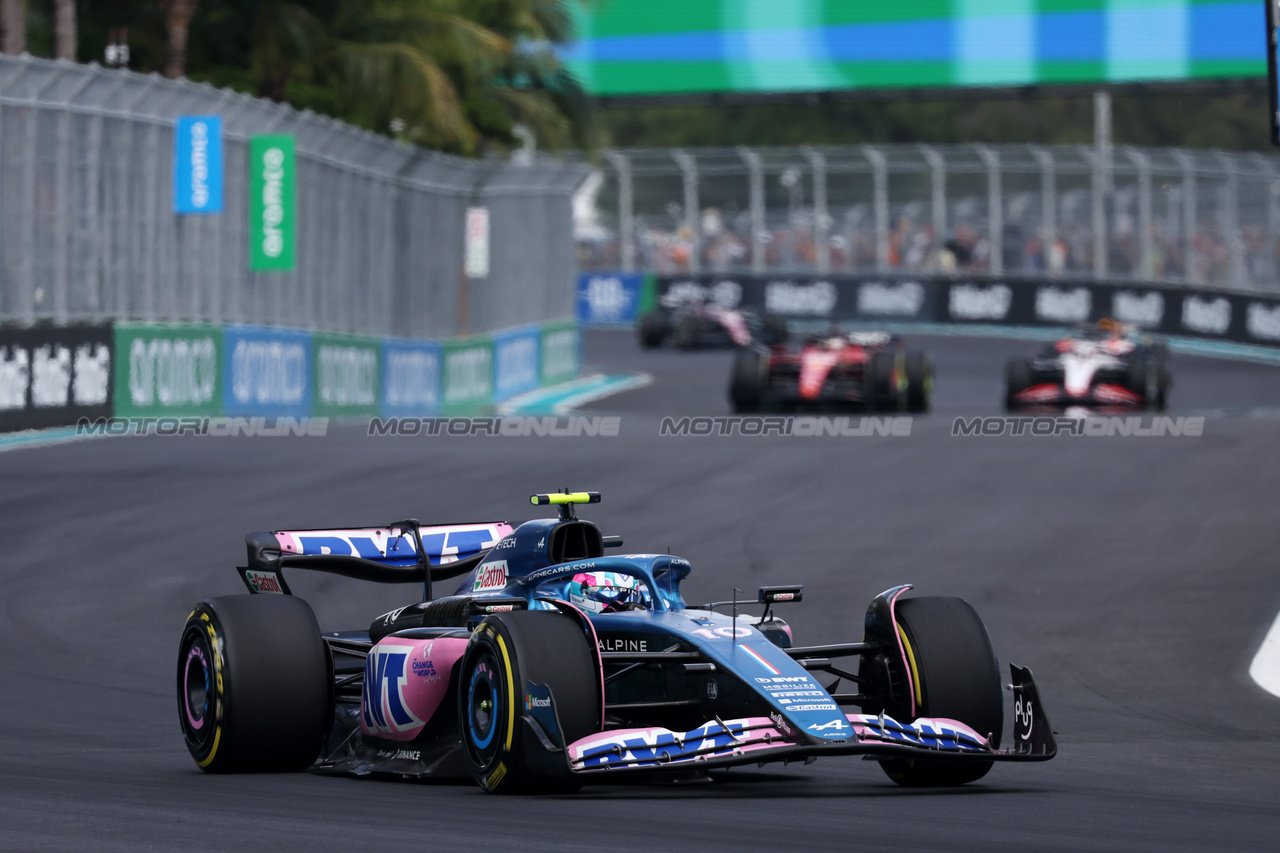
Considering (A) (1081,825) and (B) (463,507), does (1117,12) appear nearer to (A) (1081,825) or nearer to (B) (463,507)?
(B) (463,507)

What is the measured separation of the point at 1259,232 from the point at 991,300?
22.3ft

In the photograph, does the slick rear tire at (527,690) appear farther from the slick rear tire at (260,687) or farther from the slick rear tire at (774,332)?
the slick rear tire at (774,332)

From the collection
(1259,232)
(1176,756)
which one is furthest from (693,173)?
(1176,756)

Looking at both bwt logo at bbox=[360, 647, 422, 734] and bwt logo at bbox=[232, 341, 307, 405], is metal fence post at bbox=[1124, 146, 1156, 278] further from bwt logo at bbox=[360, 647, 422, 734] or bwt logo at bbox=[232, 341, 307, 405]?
bwt logo at bbox=[360, 647, 422, 734]

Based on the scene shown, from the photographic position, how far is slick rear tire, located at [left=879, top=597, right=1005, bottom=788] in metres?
6.84

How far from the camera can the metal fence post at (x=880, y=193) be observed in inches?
1643

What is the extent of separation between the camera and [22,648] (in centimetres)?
1016

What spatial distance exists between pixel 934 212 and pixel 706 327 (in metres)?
7.74

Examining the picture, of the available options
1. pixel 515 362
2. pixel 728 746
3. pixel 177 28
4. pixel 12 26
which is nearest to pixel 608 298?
pixel 515 362

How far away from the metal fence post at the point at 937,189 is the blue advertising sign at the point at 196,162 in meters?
24.4

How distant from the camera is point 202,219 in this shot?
19.3 m

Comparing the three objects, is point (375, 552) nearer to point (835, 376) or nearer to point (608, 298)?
point (835, 376)

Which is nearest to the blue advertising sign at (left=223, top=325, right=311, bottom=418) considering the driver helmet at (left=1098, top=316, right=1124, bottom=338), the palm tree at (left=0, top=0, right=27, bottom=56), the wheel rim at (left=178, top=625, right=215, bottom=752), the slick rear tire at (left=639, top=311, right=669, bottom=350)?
the palm tree at (left=0, top=0, right=27, bottom=56)

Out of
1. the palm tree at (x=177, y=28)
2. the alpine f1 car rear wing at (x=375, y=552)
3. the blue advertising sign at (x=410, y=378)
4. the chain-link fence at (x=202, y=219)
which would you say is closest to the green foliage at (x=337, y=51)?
the chain-link fence at (x=202, y=219)
